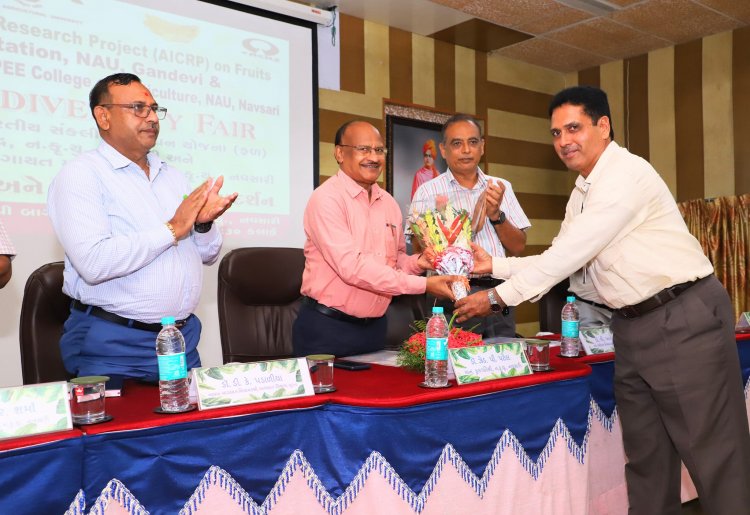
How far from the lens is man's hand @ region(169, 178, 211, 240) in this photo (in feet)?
6.19

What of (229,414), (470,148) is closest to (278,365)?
(229,414)

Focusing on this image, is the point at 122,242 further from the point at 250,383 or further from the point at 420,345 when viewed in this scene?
the point at 420,345

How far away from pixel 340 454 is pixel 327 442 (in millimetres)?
43

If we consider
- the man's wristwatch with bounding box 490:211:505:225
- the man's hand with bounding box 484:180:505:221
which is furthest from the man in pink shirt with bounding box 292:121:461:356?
the man's wristwatch with bounding box 490:211:505:225

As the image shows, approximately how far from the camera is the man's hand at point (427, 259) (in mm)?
2221

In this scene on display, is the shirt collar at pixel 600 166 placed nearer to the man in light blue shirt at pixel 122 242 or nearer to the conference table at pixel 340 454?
the conference table at pixel 340 454

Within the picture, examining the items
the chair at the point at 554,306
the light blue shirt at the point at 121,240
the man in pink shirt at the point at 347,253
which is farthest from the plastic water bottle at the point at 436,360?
the chair at the point at 554,306

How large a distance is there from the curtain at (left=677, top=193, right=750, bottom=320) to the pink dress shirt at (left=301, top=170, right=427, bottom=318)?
138 inches

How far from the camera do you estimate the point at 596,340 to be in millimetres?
2436

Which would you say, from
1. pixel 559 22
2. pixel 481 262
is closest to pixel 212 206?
pixel 481 262

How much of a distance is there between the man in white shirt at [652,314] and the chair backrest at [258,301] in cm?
101

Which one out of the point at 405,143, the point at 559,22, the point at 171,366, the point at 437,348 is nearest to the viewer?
the point at 171,366

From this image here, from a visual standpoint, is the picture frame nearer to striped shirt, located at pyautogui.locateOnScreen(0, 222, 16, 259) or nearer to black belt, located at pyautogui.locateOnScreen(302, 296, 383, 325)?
black belt, located at pyautogui.locateOnScreen(302, 296, 383, 325)

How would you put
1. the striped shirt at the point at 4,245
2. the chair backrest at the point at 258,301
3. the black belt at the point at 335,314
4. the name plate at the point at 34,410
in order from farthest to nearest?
the chair backrest at the point at 258,301
the black belt at the point at 335,314
the striped shirt at the point at 4,245
the name plate at the point at 34,410
